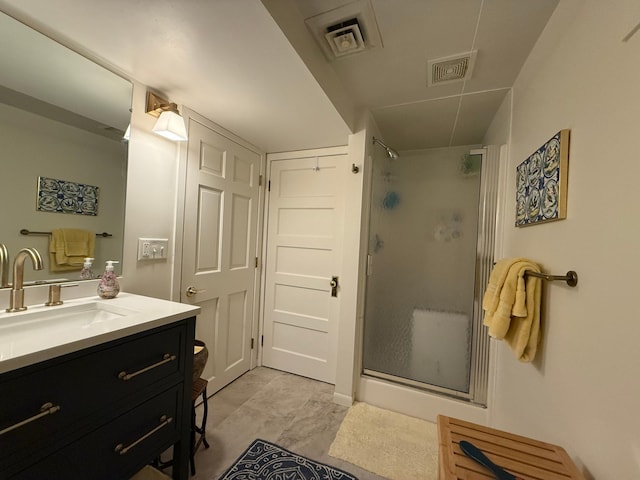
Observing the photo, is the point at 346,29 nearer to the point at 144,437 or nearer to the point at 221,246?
the point at 221,246

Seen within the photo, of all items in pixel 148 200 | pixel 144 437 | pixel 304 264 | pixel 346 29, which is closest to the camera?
pixel 144 437

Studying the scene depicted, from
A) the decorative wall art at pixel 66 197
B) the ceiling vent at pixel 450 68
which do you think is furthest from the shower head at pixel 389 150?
the decorative wall art at pixel 66 197

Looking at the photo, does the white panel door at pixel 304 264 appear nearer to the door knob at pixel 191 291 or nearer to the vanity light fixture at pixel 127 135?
the door knob at pixel 191 291

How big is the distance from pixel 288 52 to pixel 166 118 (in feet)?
2.40

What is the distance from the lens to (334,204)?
2.09 metres

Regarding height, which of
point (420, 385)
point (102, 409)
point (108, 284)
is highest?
point (108, 284)

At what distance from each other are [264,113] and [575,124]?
1498mm

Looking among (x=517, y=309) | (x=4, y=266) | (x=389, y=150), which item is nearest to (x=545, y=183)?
(x=517, y=309)

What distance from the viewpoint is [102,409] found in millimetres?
782

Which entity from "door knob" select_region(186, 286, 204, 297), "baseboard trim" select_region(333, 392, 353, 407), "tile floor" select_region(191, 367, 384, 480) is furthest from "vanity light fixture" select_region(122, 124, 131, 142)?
"baseboard trim" select_region(333, 392, 353, 407)

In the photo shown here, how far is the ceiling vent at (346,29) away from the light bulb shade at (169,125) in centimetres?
81

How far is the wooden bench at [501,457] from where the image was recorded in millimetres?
716

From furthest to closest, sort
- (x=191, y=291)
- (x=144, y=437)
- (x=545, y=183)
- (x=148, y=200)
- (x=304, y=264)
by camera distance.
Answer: (x=304, y=264)
(x=191, y=291)
(x=148, y=200)
(x=545, y=183)
(x=144, y=437)

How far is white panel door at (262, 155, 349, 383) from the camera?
2096 millimetres
